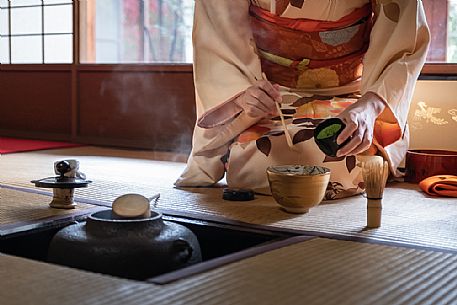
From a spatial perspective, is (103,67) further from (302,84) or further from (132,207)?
(132,207)

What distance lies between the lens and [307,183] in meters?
1.85

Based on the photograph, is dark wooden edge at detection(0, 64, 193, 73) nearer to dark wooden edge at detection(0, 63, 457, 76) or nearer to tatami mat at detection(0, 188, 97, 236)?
dark wooden edge at detection(0, 63, 457, 76)

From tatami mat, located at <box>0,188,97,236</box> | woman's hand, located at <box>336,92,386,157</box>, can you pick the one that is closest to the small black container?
woman's hand, located at <box>336,92,386,157</box>

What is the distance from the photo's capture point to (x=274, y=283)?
1222 mm

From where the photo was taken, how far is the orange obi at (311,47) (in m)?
2.30

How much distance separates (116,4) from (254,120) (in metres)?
2.60

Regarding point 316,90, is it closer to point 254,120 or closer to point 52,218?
point 254,120

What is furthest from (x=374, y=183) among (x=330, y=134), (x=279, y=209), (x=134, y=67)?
(x=134, y=67)

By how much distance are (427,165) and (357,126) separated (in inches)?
33.6

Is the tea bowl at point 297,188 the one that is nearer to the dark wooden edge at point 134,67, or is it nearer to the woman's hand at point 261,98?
the woman's hand at point 261,98

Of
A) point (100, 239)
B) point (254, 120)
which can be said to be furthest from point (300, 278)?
point (254, 120)

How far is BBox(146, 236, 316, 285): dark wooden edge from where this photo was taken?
1.22 m

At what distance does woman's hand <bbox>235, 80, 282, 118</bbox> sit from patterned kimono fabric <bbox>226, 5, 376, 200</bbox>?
0.15 metres

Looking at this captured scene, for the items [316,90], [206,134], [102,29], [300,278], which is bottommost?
[300,278]
